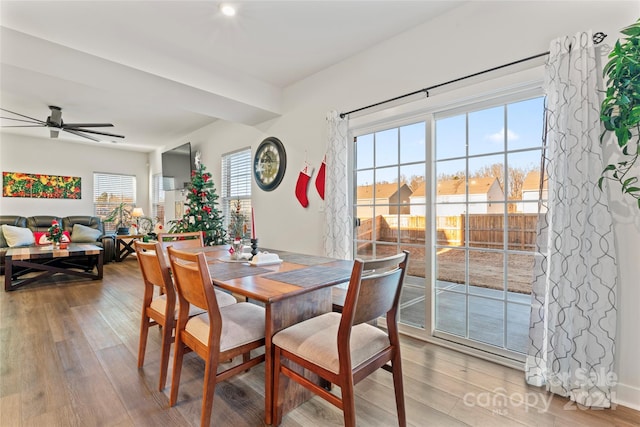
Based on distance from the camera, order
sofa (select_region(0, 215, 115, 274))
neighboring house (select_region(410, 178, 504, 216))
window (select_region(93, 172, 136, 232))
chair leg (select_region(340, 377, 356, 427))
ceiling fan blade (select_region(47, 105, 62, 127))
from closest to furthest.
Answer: chair leg (select_region(340, 377, 356, 427)) → neighboring house (select_region(410, 178, 504, 216)) → ceiling fan blade (select_region(47, 105, 62, 127)) → sofa (select_region(0, 215, 115, 274)) → window (select_region(93, 172, 136, 232))

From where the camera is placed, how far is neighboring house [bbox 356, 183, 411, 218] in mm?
2674

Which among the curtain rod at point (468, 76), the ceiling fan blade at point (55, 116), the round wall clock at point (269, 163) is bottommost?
the round wall clock at point (269, 163)

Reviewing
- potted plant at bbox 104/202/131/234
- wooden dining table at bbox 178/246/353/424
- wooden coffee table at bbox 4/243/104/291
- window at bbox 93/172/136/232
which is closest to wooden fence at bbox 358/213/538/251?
wooden dining table at bbox 178/246/353/424

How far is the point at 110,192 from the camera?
7.02 meters

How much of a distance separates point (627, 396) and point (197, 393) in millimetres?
2467

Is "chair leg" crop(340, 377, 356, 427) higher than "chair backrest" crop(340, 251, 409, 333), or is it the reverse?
"chair backrest" crop(340, 251, 409, 333)

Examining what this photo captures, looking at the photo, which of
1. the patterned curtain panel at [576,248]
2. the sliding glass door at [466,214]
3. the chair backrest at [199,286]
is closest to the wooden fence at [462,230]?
the sliding glass door at [466,214]

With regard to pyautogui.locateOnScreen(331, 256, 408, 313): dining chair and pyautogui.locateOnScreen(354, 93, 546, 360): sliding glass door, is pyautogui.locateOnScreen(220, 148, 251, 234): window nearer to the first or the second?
pyautogui.locateOnScreen(354, 93, 546, 360): sliding glass door

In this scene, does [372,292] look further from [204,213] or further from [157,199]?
[157,199]

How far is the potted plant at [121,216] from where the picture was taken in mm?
6941

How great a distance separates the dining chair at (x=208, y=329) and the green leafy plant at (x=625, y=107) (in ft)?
6.83

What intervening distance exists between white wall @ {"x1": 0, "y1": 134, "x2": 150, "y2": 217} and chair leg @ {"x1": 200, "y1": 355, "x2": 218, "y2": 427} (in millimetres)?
7185

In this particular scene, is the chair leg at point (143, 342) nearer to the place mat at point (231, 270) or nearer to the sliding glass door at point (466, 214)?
the place mat at point (231, 270)

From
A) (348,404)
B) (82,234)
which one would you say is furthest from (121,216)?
(348,404)
